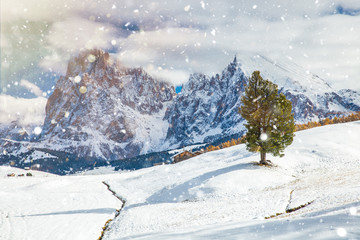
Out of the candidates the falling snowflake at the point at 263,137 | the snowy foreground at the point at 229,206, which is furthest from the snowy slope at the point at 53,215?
the falling snowflake at the point at 263,137

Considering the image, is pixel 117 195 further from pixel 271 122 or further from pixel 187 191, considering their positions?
pixel 271 122

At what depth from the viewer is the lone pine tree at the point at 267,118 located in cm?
3428

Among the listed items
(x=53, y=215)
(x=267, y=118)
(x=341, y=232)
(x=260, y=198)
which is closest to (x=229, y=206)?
(x=260, y=198)

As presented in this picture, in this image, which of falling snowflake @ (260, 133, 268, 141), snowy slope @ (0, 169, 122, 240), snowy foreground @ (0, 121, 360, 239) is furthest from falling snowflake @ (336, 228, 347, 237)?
falling snowflake @ (260, 133, 268, 141)

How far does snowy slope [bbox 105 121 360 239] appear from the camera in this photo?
8.88 meters

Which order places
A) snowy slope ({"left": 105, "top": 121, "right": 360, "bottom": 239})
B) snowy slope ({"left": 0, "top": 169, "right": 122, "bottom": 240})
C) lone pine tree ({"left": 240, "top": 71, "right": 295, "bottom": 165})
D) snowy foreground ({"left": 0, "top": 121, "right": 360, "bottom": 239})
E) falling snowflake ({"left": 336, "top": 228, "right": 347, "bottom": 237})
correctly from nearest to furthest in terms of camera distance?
falling snowflake ({"left": 336, "top": 228, "right": 347, "bottom": 237})
snowy foreground ({"left": 0, "top": 121, "right": 360, "bottom": 239})
snowy slope ({"left": 105, "top": 121, "right": 360, "bottom": 239})
snowy slope ({"left": 0, "top": 169, "right": 122, "bottom": 240})
lone pine tree ({"left": 240, "top": 71, "right": 295, "bottom": 165})

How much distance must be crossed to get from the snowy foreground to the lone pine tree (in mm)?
3521

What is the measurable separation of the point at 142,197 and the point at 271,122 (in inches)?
775

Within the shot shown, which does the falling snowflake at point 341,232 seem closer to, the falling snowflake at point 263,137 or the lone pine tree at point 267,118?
the lone pine tree at point 267,118

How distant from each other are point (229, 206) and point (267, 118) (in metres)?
18.0

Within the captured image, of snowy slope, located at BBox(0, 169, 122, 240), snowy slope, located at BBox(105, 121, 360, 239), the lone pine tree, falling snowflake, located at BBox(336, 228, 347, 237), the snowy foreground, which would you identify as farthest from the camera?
the lone pine tree

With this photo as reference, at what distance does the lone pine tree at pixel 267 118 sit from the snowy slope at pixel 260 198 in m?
3.52

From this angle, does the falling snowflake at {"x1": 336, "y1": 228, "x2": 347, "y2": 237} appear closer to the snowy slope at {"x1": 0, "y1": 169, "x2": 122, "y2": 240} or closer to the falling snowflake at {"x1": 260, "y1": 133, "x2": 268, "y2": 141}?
the snowy slope at {"x1": 0, "y1": 169, "x2": 122, "y2": 240}

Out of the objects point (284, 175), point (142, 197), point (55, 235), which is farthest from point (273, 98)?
point (55, 235)
